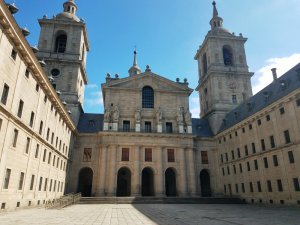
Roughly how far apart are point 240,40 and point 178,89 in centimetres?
2238

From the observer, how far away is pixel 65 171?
4094 centimetres

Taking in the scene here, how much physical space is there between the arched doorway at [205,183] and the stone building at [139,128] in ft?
0.69

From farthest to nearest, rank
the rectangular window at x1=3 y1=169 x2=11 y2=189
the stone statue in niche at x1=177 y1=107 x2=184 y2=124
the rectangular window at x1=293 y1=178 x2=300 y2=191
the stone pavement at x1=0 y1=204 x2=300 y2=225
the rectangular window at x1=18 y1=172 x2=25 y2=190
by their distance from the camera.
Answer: the stone statue in niche at x1=177 y1=107 x2=184 y2=124 < the rectangular window at x1=293 y1=178 x2=300 y2=191 < the rectangular window at x1=18 y1=172 x2=25 y2=190 < the rectangular window at x1=3 y1=169 x2=11 y2=189 < the stone pavement at x1=0 y1=204 x2=300 y2=225

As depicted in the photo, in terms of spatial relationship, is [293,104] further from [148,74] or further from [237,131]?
[148,74]

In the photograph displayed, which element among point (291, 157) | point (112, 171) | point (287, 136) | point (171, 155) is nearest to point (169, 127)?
point (171, 155)

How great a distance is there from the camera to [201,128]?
175ft

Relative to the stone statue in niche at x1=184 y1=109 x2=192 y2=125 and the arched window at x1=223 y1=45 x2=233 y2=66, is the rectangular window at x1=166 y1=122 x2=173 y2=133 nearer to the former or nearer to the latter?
the stone statue in niche at x1=184 y1=109 x2=192 y2=125

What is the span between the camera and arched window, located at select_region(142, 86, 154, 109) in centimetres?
5047

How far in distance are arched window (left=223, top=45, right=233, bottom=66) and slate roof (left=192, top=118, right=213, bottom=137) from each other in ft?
50.8

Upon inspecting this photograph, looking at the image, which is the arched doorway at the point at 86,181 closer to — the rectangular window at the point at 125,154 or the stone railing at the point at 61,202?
the rectangular window at the point at 125,154

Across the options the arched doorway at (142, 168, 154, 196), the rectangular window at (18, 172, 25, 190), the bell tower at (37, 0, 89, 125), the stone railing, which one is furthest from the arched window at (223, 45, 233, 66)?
the rectangular window at (18, 172, 25, 190)

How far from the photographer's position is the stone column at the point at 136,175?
42.8 metres

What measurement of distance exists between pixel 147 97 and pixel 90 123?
12913 mm

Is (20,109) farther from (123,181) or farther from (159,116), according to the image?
(123,181)
